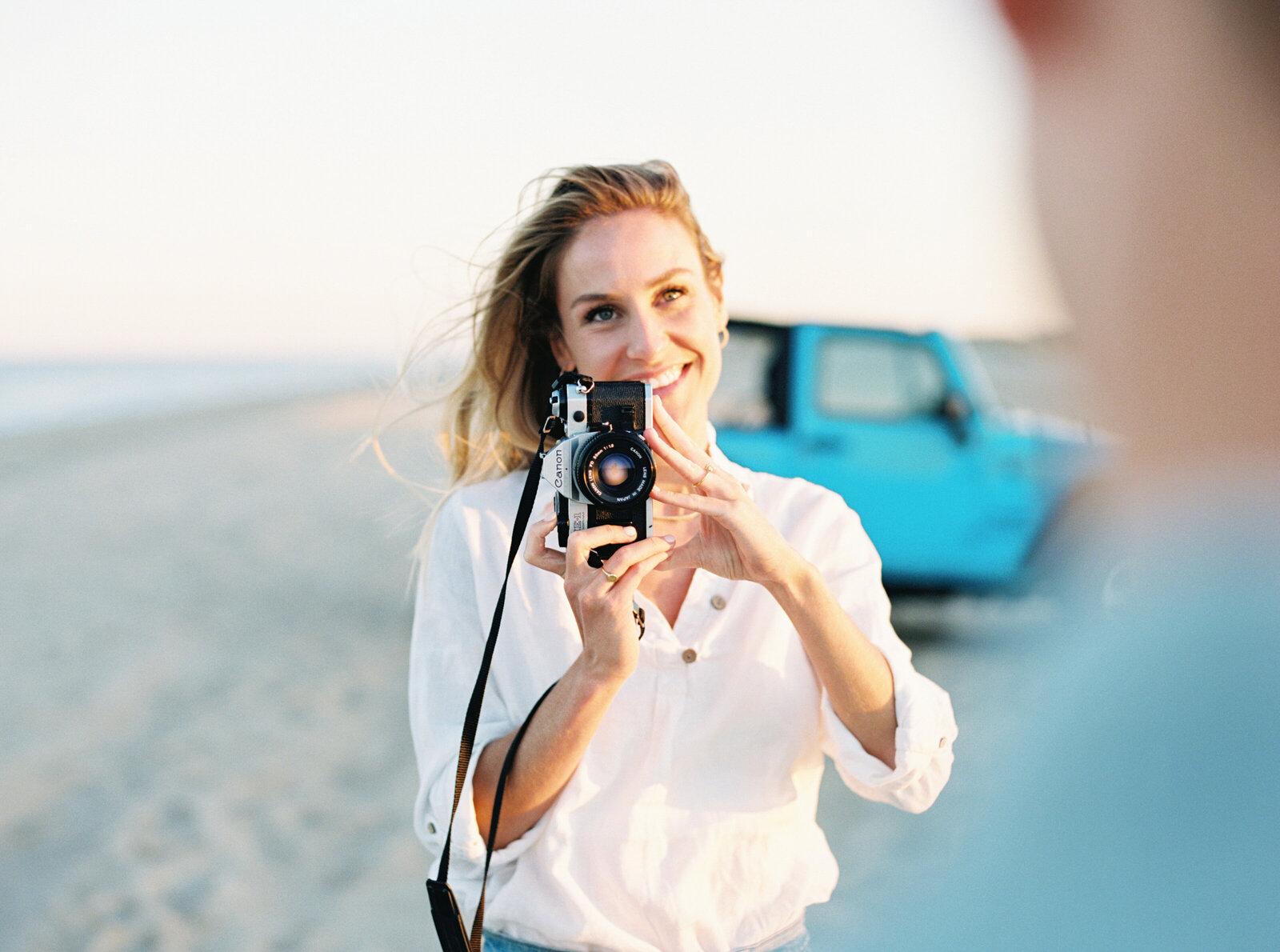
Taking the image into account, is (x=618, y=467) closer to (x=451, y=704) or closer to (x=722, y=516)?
(x=722, y=516)

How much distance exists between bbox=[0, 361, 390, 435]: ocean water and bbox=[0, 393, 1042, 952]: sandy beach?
630 centimetres

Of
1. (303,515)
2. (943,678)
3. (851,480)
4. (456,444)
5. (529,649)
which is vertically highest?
(456,444)

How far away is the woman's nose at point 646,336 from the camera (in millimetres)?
1931

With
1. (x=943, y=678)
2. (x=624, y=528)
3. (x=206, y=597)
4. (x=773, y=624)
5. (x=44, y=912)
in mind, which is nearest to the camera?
(x=624, y=528)

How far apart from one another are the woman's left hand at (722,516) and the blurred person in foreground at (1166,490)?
0.91m

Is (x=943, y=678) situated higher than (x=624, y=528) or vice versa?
(x=624, y=528)

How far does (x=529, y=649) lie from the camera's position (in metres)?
1.82

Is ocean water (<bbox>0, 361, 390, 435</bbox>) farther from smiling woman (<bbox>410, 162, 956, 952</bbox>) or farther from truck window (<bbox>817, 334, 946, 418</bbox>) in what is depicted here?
smiling woman (<bbox>410, 162, 956, 952</bbox>)

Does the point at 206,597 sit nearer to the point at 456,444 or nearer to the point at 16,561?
the point at 16,561

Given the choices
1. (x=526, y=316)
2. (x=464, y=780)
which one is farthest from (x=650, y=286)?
(x=464, y=780)

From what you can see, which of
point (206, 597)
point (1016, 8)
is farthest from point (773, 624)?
point (206, 597)

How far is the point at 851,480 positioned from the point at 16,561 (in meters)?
6.17

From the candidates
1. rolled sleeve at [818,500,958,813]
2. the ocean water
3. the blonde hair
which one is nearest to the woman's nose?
the blonde hair

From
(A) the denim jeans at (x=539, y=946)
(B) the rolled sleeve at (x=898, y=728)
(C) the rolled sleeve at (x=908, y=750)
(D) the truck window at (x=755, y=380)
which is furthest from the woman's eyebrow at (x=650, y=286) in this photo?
(D) the truck window at (x=755, y=380)
